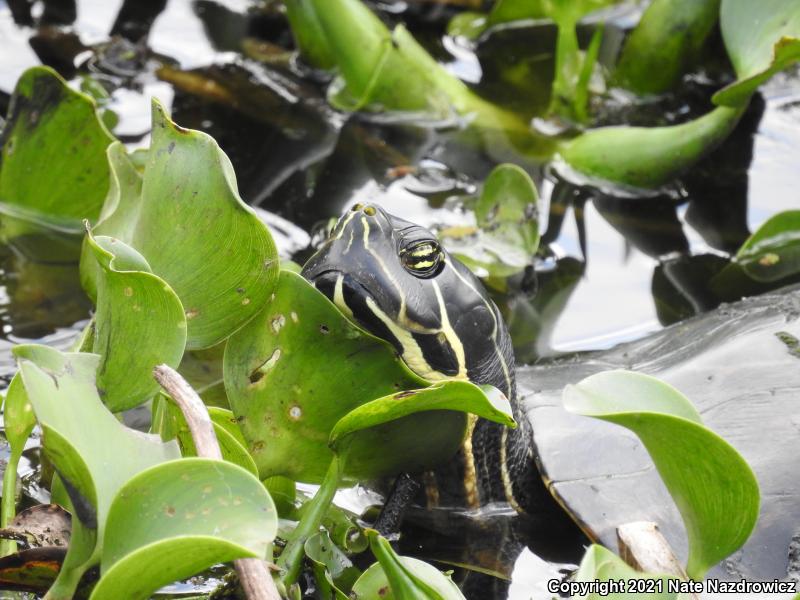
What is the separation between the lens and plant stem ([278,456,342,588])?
1.82 m

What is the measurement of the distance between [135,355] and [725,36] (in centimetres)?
261

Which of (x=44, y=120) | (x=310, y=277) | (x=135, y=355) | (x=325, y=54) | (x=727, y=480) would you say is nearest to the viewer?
(x=727, y=480)

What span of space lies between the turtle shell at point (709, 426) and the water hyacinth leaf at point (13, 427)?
116 cm

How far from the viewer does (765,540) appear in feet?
7.09

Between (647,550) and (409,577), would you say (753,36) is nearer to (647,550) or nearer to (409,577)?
(647,550)

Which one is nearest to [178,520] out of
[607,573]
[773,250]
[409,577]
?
[409,577]

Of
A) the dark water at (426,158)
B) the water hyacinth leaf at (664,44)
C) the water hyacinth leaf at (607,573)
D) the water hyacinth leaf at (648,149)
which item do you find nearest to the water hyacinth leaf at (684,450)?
the water hyacinth leaf at (607,573)

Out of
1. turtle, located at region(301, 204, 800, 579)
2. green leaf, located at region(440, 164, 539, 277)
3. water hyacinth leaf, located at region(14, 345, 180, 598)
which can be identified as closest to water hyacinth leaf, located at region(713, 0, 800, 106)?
green leaf, located at region(440, 164, 539, 277)

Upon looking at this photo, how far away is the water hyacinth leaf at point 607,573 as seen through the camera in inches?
62.2

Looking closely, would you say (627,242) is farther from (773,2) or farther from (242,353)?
(242,353)

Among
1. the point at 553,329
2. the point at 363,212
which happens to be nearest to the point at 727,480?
the point at 363,212

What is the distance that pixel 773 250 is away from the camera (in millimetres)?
3637

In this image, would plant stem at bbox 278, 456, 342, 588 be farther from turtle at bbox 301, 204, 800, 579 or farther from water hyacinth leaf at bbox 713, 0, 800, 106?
water hyacinth leaf at bbox 713, 0, 800, 106

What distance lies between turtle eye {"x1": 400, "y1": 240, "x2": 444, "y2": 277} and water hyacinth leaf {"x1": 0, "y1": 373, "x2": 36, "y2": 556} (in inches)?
30.0
